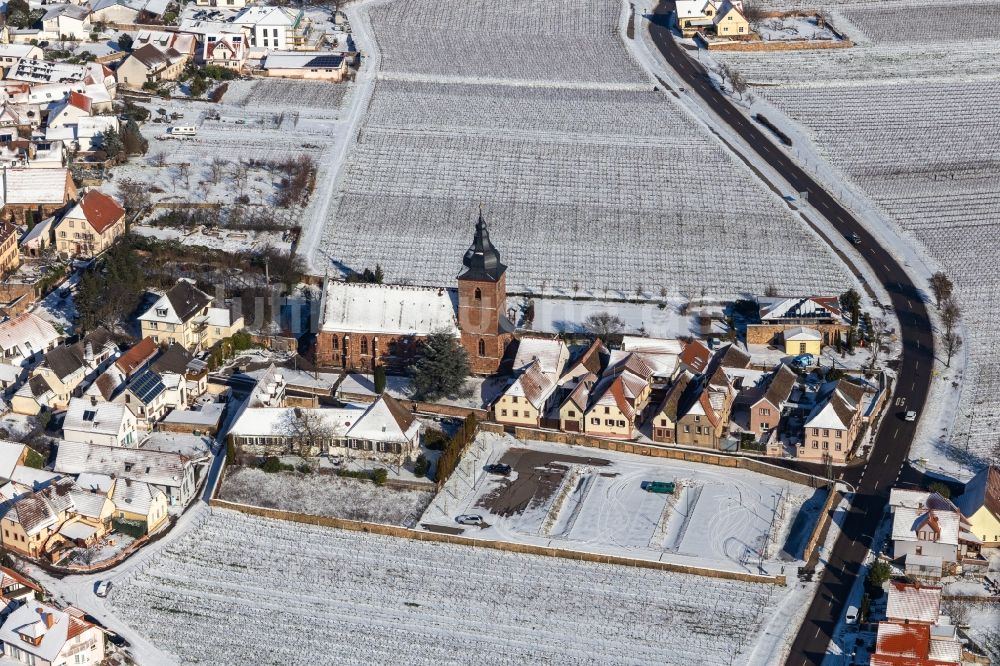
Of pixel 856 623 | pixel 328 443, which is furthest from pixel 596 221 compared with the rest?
pixel 856 623

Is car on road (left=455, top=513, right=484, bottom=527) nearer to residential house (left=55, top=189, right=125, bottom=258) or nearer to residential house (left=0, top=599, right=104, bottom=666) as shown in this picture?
residential house (left=0, top=599, right=104, bottom=666)

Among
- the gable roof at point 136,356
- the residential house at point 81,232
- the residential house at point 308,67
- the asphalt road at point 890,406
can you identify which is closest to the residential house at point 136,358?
the gable roof at point 136,356

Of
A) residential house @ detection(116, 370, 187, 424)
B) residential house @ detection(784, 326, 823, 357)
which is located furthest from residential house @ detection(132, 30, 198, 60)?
residential house @ detection(784, 326, 823, 357)

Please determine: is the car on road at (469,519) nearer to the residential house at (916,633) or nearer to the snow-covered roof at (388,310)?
the snow-covered roof at (388,310)

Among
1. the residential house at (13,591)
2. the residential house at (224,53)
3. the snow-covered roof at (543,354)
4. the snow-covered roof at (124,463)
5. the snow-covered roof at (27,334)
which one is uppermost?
the residential house at (224,53)

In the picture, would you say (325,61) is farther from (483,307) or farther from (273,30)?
(483,307)

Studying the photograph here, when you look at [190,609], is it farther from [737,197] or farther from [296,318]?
[737,197]

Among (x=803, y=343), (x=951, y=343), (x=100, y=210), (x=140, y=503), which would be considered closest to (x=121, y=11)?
(x=100, y=210)
